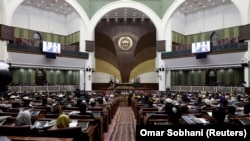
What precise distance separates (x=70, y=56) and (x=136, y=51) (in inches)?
420

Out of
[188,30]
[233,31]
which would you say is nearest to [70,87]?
Result: [188,30]

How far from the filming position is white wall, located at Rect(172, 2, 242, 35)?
96.2 feet

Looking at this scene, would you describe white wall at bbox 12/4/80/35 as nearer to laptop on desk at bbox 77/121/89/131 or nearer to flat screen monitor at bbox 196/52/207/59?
flat screen monitor at bbox 196/52/207/59

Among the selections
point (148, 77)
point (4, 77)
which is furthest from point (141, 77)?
point (4, 77)

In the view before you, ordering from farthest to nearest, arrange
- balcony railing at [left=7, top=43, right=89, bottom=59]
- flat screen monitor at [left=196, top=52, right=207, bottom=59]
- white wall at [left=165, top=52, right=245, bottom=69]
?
1. flat screen monitor at [left=196, top=52, right=207, bottom=59]
2. balcony railing at [left=7, top=43, right=89, bottom=59]
3. white wall at [left=165, top=52, right=245, bottom=69]

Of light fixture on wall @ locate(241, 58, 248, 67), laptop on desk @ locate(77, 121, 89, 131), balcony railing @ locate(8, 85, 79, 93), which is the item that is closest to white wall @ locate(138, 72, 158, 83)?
balcony railing @ locate(8, 85, 79, 93)

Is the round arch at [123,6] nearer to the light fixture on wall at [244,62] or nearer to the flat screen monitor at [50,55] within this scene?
the flat screen monitor at [50,55]

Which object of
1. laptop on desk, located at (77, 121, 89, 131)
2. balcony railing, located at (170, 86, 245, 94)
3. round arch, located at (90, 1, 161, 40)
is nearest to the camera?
laptop on desk, located at (77, 121, 89, 131)

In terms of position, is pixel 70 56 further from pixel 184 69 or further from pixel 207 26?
pixel 207 26

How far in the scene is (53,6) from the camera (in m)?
32.6

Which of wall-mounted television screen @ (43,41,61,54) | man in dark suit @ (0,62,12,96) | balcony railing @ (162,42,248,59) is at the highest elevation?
wall-mounted television screen @ (43,41,61,54)

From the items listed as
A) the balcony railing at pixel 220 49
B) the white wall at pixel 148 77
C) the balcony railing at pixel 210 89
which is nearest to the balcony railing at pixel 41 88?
the white wall at pixel 148 77

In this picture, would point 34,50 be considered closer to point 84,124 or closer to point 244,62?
point 244,62

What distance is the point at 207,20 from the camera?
106ft
